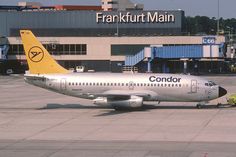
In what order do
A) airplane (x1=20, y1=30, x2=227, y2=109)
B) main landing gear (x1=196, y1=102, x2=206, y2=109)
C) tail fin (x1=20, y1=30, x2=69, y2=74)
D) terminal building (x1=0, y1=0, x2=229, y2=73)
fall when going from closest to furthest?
airplane (x1=20, y1=30, x2=227, y2=109)
main landing gear (x1=196, y1=102, x2=206, y2=109)
tail fin (x1=20, y1=30, x2=69, y2=74)
terminal building (x1=0, y1=0, x2=229, y2=73)

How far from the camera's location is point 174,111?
4897cm

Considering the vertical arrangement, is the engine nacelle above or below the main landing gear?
above

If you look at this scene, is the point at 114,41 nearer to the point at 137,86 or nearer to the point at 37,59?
the point at 37,59

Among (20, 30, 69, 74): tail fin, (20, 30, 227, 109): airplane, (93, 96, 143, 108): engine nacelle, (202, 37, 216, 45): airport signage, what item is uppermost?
(202, 37, 216, 45): airport signage

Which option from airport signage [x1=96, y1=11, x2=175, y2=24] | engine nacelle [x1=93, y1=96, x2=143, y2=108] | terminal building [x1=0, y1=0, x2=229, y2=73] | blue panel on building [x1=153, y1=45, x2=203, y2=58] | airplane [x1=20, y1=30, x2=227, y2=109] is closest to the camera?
engine nacelle [x1=93, y1=96, x2=143, y2=108]

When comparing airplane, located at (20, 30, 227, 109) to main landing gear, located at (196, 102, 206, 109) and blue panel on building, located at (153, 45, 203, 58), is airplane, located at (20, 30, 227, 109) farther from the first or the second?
blue panel on building, located at (153, 45, 203, 58)

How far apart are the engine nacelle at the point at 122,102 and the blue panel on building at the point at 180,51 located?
2386 inches

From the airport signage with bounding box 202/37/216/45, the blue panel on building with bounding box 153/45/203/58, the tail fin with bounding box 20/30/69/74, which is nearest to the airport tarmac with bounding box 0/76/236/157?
the tail fin with bounding box 20/30/69/74

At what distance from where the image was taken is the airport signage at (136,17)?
132875 mm

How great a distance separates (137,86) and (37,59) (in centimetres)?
974

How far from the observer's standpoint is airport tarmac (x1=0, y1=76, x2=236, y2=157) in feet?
97.5

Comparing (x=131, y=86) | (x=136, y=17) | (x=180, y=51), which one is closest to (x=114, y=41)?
(x=136, y=17)

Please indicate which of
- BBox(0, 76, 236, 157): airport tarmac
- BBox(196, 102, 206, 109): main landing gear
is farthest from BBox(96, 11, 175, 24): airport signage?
BBox(196, 102, 206, 109): main landing gear

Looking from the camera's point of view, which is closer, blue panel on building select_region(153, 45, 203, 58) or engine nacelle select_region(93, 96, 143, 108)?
engine nacelle select_region(93, 96, 143, 108)
